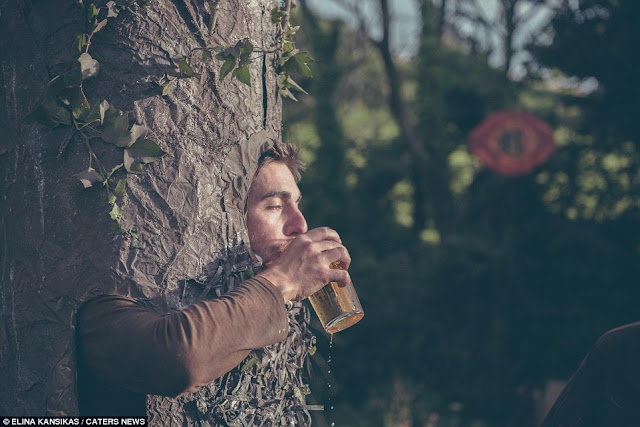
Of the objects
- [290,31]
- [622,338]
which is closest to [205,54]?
[290,31]

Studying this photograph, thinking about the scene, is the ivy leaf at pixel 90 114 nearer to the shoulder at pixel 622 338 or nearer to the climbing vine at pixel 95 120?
the climbing vine at pixel 95 120

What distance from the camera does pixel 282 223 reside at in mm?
2395

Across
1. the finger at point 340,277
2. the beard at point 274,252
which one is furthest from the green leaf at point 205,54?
the finger at point 340,277

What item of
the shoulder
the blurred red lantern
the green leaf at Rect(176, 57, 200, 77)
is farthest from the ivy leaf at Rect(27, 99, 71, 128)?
the blurred red lantern

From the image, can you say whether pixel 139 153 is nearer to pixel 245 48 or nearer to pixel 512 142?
pixel 245 48

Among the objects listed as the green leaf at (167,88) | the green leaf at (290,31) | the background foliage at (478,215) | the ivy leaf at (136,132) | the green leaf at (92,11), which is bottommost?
the background foliage at (478,215)

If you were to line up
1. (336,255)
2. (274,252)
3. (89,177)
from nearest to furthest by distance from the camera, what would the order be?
1. (89,177)
2. (336,255)
3. (274,252)

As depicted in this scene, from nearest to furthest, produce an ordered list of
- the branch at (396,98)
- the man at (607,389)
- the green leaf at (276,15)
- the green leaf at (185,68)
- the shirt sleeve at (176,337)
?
the shirt sleeve at (176,337) → the green leaf at (185,68) → the green leaf at (276,15) → the man at (607,389) → the branch at (396,98)

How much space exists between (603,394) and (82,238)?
6.70 feet

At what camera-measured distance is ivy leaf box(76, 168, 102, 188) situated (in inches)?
81.1

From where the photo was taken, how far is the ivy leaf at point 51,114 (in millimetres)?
2098

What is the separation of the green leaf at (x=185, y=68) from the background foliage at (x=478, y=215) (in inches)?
291

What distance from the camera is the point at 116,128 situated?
209 centimetres

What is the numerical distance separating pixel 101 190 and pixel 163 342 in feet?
1.63
